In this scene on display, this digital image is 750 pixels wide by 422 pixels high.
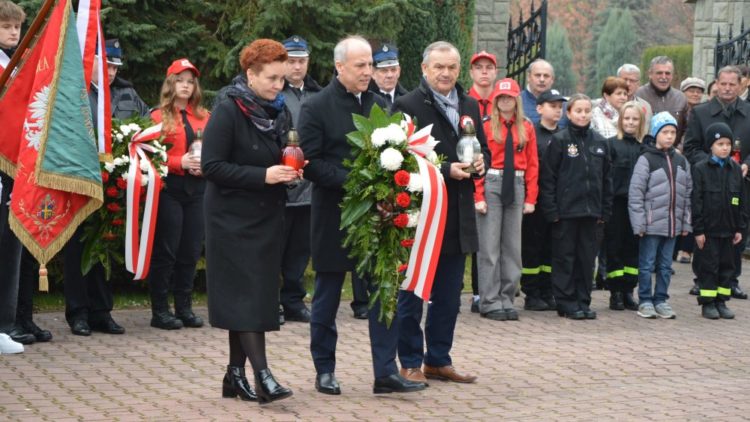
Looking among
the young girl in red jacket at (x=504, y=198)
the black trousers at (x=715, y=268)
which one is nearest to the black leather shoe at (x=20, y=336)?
the young girl in red jacket at (x=504, y=198)

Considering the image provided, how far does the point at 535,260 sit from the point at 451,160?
150 inches

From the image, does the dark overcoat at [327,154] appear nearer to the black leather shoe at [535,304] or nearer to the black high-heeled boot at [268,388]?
the black high-heeled boot at [268,388]

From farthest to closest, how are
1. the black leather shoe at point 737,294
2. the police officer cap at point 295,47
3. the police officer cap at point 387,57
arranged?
the black leather shoe at point 737,294 → the police officer cap at point 295,47 → the police officer cap at point 387,57

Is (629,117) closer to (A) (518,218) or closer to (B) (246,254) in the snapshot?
(A) (518,218)

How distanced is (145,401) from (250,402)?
641mm

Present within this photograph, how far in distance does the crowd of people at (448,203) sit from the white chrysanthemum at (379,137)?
329mm

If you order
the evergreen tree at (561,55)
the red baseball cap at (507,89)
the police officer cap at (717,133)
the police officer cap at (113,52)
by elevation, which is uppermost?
the evergreen tree at (561,55)

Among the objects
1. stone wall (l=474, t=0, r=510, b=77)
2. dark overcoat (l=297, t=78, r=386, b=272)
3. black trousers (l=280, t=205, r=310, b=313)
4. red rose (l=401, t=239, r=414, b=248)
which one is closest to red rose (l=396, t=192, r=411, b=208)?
red rose (l=401, t=239, r=414, b=248)

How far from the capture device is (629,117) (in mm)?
12133

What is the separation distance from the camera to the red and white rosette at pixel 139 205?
32.4ft

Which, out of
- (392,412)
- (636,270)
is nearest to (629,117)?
(636,270)

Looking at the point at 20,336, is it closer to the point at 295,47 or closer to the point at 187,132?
the point at 187,132

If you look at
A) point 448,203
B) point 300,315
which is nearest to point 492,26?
point 300,315

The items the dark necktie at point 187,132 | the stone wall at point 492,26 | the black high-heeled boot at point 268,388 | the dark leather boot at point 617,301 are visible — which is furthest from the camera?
the stone wall at point 492,26
